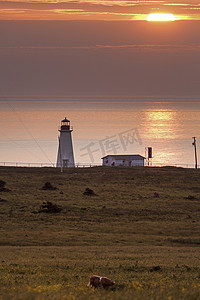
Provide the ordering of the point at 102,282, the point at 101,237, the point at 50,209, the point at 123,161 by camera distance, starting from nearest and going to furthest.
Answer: the point at 102,282
the point at 101,237
the point at 50,209
the point at 123,161

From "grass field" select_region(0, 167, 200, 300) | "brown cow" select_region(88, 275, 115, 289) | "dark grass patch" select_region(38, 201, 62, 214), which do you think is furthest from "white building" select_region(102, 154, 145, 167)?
"brown cow" select_region(88, 275, 115, 289)

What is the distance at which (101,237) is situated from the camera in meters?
38.1

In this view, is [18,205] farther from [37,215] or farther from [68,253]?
[68,253]

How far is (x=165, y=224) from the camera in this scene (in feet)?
144

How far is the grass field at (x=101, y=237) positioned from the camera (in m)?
19.0

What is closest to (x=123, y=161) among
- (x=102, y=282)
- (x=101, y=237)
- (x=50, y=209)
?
(x=50, y=209)

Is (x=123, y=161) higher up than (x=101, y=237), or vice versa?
(x=123, y=161)

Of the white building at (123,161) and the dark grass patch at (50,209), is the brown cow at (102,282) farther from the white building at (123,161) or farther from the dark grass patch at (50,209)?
the white building at (123,161)

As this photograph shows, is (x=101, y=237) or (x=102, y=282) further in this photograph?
(x=101, y=237)

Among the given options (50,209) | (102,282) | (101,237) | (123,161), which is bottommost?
(102,282)

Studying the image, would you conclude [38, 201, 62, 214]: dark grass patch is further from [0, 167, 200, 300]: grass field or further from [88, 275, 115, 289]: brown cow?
[88, 275, 115, 289]: brown cow

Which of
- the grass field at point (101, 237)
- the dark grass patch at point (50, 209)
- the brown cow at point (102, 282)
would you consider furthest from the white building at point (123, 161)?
the brown cow at point (102, 282)

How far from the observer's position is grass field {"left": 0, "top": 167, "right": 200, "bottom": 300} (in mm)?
19016

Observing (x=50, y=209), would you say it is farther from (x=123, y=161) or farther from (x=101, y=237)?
(x=123, y=161)
